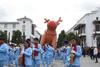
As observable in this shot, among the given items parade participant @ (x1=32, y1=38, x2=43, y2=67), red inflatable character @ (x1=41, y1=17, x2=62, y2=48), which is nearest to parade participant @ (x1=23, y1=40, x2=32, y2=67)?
parade participant @ (x1=32, y1=38, x2=43, y2=67)

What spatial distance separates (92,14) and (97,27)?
6.80 metres

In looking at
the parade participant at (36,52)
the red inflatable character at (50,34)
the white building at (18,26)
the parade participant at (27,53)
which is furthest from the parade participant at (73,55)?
the white building at (18,26)

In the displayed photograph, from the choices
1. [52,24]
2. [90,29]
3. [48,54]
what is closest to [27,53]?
[48,54]

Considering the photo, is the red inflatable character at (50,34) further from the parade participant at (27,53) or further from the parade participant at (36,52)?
the parade participant at (27,53)

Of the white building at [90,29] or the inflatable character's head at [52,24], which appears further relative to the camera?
the white building at [90,29]

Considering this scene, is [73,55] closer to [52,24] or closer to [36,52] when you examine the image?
[36,52]

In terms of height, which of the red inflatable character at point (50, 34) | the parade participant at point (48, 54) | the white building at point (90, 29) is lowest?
the parade participant at point (48, 54)

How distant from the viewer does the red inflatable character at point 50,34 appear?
22922 millimetres

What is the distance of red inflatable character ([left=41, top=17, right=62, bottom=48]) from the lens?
75.2ft

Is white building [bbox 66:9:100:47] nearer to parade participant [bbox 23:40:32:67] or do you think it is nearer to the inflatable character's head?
the inflatable character's head

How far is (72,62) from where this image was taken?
526 inches

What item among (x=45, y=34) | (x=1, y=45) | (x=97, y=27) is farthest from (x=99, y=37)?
(x=1, y=45)

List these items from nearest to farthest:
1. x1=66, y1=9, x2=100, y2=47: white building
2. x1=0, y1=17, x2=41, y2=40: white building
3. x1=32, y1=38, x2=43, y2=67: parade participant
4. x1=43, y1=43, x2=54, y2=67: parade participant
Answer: x1=32, y1=38, x2=43, y2=67: parade participant < x1=43, y1=43, x2=54, y2=67: parade participant < x1=66, y1=9, x2=100, y2=47: white building < x1=0, y1=17, x2=41, y2=40: white building

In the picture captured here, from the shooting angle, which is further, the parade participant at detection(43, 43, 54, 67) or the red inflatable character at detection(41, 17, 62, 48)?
the red inflatable character at detection(41, 17, 62, 48)
